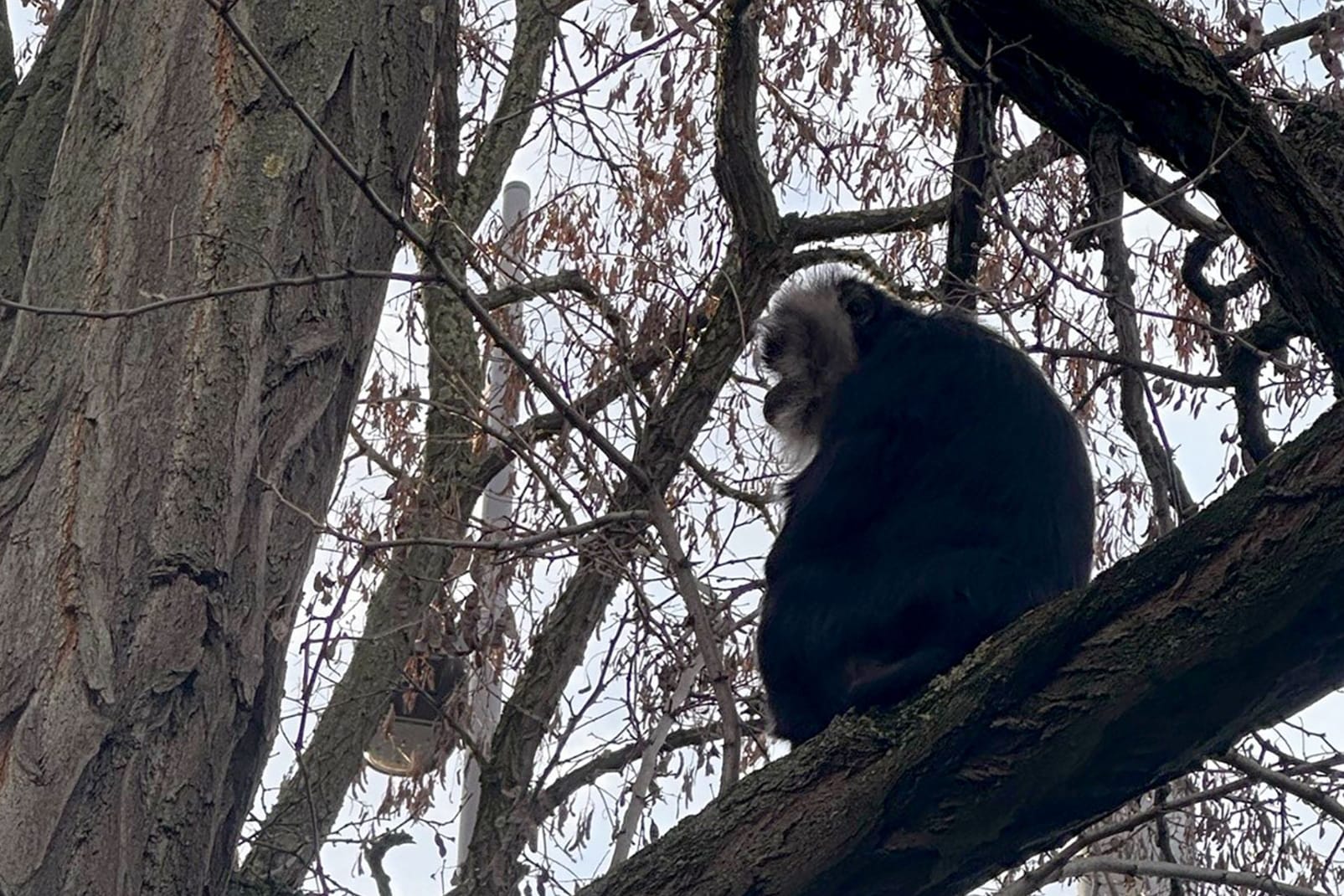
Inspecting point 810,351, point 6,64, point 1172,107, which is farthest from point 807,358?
point 6,64

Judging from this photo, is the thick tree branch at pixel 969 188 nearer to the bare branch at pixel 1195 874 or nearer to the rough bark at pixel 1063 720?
the bare branch at pixel 1195 874

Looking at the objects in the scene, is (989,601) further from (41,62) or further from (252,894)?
(41,62)

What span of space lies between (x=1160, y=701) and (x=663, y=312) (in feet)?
9.68

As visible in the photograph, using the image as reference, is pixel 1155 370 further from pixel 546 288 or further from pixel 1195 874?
pixel 546 288

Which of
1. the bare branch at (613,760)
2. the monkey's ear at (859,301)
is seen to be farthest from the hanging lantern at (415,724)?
the monkey's ear at (859,301)

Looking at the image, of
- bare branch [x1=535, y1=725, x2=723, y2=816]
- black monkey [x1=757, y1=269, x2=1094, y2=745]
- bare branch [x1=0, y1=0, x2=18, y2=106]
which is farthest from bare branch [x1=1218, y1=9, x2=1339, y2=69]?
bare branch [x1=0, y1=0, x2=18, y2=106]

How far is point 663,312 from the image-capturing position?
498cm

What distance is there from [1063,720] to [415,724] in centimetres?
286

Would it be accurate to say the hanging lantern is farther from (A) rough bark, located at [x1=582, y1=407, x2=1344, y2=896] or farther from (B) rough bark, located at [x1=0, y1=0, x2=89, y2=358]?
(A) rough bark, located at [x1=582, y1=407, x2=1344, y2=896]

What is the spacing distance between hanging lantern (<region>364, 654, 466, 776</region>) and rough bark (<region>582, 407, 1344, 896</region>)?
7.25 ft

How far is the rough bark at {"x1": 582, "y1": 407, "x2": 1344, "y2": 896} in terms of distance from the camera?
2146mm

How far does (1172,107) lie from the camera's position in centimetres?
272

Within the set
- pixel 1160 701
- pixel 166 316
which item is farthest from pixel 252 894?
pixel 1160 701

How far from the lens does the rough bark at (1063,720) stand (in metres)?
A: 2.15
